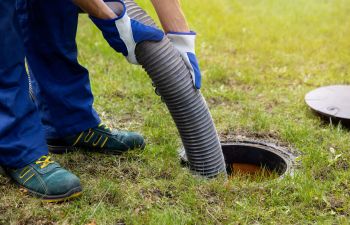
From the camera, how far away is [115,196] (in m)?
2.51

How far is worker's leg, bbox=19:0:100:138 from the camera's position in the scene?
2.69 metres

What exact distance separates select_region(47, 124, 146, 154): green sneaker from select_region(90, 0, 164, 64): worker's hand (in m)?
0.63

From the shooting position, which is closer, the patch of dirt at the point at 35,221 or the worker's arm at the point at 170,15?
the patch of dirt at the point at 35,221

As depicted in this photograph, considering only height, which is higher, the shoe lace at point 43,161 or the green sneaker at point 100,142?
the shoe lace at point 43,161

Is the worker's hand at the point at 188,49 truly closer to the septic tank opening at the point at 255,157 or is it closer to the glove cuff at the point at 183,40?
the glove cuff at the point at 183,40

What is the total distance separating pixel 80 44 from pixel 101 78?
852mm

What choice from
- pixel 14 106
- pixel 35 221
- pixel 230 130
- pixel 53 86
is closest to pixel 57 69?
pixel 53 86

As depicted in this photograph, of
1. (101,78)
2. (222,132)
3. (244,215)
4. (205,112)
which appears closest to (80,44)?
(101,78)

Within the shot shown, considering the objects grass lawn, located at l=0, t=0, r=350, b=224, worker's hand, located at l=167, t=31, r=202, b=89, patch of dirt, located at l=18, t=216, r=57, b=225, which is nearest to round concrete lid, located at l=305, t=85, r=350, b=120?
grass lawn, located at l=0, t=0, r=350, b=224

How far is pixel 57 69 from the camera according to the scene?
282 cm

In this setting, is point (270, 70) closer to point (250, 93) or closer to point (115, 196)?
point (250, 93)

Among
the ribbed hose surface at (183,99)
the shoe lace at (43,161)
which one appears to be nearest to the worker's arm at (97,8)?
the ribbed hose surface at (183,99)

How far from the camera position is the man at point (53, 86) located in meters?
2.39

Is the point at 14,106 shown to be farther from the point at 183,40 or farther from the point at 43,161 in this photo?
the point at 183,40
